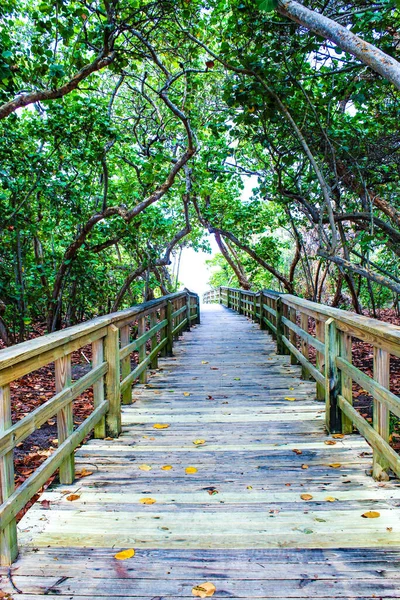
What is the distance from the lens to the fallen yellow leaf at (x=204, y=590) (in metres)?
1.90

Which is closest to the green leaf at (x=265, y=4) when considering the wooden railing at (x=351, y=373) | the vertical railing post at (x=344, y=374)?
the wooden railing at (x=351, y=373)

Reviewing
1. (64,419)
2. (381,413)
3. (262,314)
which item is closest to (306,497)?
(381,413)

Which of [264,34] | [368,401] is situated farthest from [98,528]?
[264,34]

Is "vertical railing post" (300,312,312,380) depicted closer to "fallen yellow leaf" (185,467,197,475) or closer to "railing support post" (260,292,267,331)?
"fallen yellow leaf" (185,467,197,475)

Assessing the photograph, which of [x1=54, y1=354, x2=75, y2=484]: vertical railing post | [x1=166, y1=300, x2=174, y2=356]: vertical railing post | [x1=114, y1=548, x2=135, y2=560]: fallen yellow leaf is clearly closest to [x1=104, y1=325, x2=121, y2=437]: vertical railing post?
[x1=54, y1=354, x2=75, y2=484]: vertical railing post

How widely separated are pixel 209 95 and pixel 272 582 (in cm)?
1217

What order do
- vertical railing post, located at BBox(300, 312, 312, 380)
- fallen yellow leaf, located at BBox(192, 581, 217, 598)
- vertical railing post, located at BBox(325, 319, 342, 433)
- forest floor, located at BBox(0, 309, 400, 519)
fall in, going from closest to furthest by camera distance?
fallen yellow leaf, located at BBox(192, 581, 217, 598), vertical railing post, located at BBox(325, 319, 342, 433), forest floor, located at BBox(0, 309, 400, 519), vertical railing post, located at BBox(300, 312, 312, 380)

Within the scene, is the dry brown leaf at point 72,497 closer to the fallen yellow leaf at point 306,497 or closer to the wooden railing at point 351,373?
the fallen yellow leaf at point 306,497

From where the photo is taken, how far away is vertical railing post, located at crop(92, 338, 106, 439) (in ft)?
12.1

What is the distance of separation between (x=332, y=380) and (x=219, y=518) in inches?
68.1

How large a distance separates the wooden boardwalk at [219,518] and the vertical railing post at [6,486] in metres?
0.07

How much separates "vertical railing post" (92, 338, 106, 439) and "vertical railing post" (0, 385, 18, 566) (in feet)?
4.90

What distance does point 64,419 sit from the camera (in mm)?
2916

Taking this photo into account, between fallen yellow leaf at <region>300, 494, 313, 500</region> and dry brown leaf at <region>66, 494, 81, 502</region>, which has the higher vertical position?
dry brown leaf at <region>66, 494, 81, 502</region>
